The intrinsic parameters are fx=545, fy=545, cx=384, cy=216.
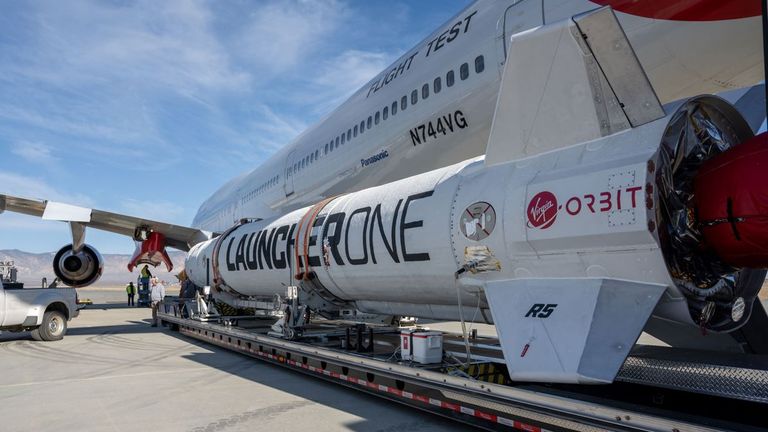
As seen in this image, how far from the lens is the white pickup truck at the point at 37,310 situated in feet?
38.3

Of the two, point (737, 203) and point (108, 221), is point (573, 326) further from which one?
point (108, 221)

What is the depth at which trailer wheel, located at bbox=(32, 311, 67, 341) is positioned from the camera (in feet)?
40.8

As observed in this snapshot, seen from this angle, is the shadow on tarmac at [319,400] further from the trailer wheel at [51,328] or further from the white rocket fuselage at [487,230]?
the trailer wheel at [51,328]

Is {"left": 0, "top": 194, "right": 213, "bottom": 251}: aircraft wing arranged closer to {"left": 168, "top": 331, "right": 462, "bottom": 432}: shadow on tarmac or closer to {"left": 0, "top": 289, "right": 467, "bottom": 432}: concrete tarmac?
{"left": 0, "top": 289, "right": 467, "bottom": 432}: concrete tarmac

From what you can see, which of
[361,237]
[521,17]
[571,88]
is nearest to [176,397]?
[361,237]

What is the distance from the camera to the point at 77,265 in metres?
16.5

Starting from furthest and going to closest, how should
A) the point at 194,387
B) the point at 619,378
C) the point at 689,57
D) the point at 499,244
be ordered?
the point at 194,387, the point at 689,57, the point at 499,244, the point at 619,378

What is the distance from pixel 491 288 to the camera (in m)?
4.58

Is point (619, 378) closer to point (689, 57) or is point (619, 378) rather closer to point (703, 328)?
point (703, 328)

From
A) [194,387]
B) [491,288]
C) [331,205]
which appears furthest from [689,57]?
[194,387]

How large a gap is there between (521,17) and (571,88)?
3345 millimetres

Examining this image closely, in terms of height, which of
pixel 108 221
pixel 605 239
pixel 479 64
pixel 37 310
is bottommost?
pixel 37 310

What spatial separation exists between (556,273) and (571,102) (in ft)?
4.84

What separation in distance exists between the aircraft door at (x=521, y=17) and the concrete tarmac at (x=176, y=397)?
516 centimetres
